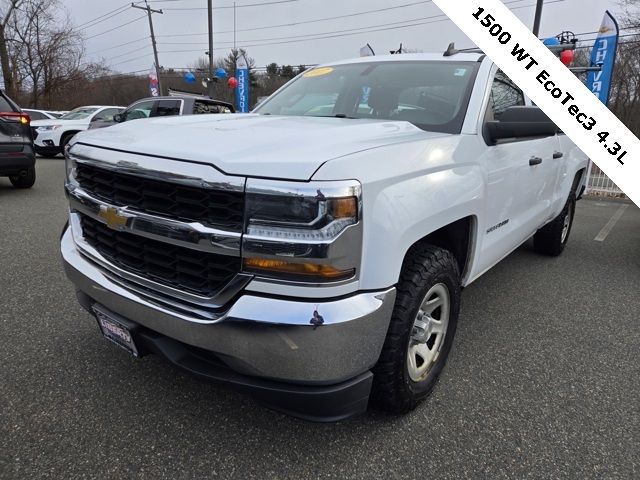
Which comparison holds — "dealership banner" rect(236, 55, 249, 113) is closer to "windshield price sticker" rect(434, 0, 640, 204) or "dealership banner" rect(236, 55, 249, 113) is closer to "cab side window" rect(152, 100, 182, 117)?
"cab side window" rect(152, 100, 182, 117)

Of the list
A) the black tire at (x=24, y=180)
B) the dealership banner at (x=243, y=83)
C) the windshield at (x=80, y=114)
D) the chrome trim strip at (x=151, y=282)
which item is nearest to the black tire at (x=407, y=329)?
the chrome trim strip at (x=151, y=282)

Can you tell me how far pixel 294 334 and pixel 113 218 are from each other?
3.22 feet

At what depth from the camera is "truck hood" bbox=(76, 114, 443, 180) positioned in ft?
5.19

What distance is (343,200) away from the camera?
154cm

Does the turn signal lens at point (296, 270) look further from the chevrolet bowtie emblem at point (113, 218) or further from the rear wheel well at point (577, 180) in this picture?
the rear wheel well at point (577, 180)

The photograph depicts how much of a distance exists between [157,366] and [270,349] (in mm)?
1299

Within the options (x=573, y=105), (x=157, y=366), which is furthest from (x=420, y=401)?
(x=573, y=105)

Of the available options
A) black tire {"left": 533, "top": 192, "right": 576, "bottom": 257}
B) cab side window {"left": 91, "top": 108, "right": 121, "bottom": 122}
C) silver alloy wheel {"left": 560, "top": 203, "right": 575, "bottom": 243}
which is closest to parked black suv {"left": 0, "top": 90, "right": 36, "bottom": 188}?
cab side window {"left": 91, "top": 108, "right": 121, "bottom": 122}

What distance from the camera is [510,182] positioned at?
113 inches

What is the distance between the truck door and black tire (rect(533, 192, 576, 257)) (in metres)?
1.12

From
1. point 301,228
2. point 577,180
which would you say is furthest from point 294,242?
point 577,180

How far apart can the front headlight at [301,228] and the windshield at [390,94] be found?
1205mm

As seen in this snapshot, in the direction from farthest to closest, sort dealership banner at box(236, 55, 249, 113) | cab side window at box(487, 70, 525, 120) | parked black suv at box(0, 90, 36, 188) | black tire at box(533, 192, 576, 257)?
dealership banner at box(236, 55, 249, 113) < parked black suv at box(0, 90, 36, 188) < black tire at box(533, 192, 576, 257) < cab side window at box(487, 70, 525, 120)

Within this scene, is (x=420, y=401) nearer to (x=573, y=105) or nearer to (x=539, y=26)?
(x=573, y=105)
